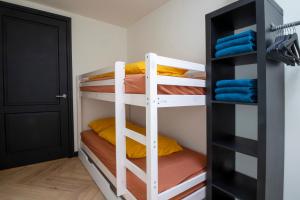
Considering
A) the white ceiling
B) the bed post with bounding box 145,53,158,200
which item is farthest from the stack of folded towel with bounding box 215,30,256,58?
the white ceiling

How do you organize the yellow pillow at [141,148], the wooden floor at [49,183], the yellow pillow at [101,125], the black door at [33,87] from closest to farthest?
the yellow pillow at [141,148] → the wooden floor at [49,183] → the black door at [33,87] → the yellow pillow at [101,125]

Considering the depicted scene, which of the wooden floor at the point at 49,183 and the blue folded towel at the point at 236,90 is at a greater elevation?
the blue folded towel at the point at 236,90

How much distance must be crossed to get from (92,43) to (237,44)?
2.45 meters

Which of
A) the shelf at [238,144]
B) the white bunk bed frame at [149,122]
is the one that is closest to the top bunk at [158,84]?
the white bunk bed frame at [149,122]

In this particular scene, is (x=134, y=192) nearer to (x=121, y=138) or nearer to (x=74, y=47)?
(x=121, y=138)

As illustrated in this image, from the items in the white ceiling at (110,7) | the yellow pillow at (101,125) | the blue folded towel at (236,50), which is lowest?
the yellow pillow at (101,125)

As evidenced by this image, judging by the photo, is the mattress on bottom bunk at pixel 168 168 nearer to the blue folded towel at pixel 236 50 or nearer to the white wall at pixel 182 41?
the white wall at pixel 182 41

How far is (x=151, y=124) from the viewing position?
3.56ft

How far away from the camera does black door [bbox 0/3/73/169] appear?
7.46 ft

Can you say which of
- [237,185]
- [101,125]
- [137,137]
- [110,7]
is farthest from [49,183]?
[110,7]

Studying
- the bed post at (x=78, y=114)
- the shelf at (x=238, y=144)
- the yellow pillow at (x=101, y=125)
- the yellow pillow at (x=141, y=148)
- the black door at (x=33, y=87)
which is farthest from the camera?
the bed post at (x=78, y=114)

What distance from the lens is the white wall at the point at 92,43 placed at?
2.75 metres

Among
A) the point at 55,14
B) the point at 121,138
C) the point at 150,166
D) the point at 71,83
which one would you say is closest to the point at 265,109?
the point at 150,166

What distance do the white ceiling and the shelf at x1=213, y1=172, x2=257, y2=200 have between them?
2.27 metres
